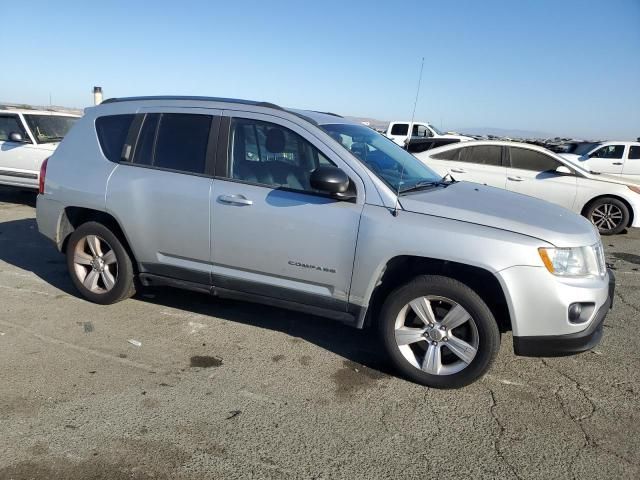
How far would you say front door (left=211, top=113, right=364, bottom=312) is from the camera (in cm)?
350

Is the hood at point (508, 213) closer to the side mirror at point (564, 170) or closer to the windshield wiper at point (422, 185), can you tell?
the windshield wiper at point (422, 185)

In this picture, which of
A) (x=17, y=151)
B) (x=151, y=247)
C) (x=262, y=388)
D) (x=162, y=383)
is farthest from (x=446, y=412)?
(x=17, y=151)

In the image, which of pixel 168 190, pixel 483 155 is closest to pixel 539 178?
pixel 483 155

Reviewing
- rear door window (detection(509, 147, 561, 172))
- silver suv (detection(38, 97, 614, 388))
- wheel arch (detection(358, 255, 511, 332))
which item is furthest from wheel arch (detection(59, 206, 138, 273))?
rear door window (detection(509, 147, 561, 172))

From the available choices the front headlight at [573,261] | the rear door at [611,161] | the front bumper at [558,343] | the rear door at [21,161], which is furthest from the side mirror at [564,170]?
the rear door at [21,161]

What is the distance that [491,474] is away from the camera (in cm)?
258

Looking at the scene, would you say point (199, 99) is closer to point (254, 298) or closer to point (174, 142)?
point (174, 142)

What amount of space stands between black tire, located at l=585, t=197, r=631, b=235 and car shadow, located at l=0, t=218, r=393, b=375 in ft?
20.6

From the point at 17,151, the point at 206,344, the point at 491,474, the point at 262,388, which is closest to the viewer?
the point at 491,474

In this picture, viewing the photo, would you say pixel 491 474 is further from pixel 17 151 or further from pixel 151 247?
pixel 17 151

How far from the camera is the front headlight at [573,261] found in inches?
120

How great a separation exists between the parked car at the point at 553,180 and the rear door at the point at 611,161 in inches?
317

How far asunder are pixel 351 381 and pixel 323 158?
1.56 m

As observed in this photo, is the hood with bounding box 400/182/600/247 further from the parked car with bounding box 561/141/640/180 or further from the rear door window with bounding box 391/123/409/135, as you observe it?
the rear door window with bounding box 391/123/409/135
